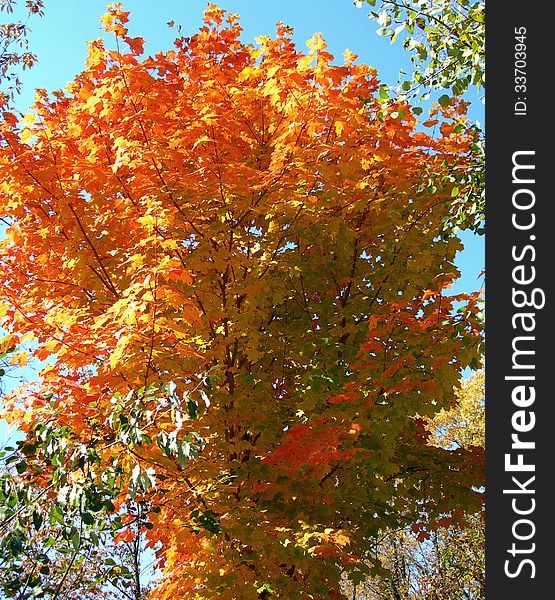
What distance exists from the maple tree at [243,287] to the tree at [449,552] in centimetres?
802

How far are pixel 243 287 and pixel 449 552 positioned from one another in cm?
1154

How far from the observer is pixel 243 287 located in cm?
614

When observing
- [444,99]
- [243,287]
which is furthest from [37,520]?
[444,99]

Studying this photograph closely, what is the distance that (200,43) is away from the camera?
21.3ft

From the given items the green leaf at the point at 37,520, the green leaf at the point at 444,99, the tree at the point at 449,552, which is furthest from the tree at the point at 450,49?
the tree at the point at 449,552

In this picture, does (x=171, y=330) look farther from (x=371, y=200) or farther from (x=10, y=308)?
(x=371, y=200)

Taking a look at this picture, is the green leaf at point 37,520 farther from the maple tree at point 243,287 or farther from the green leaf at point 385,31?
the green leaf at point 385,31

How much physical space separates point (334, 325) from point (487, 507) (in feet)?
11.0

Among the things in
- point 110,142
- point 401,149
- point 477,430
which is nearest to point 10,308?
point 110,142

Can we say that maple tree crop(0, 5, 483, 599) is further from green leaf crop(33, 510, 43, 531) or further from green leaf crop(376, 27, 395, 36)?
green leaf crop(33, 510, 43, 531)

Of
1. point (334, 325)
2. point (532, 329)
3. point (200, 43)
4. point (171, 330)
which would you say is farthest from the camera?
point (334, 325)

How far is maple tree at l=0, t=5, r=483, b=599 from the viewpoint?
18.0ft

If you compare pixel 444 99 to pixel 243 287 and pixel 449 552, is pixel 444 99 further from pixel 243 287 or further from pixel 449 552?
pixel 449 552

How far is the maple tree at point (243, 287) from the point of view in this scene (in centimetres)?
550
